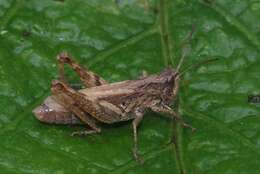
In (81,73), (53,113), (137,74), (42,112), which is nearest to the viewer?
(42,112)

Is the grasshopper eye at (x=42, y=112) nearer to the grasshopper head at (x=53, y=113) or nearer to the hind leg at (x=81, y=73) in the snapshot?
the grasshopper head at (x=53, y=113)

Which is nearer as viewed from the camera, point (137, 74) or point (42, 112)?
point (42, 112)

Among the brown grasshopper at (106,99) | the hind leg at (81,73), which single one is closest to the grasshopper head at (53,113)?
the brown grasshopper at (106,99)

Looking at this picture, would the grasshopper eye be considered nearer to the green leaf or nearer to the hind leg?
the green leaf

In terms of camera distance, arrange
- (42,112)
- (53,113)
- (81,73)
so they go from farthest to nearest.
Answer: (81,73) → (53,113) → (42,112)

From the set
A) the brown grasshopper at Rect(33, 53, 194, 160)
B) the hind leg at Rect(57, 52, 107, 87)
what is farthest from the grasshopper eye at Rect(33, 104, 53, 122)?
the hind leg at Rect(57, 52, 107, 87)

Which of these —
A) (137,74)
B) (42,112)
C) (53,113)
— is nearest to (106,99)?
(137,74)

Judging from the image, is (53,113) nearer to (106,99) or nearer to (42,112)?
(42,112)
